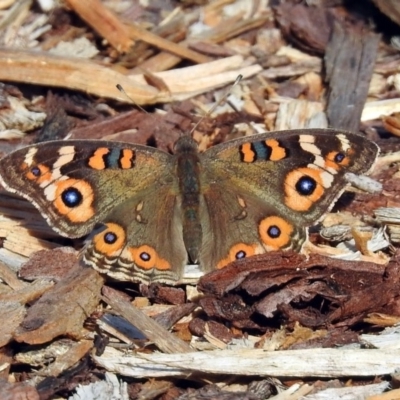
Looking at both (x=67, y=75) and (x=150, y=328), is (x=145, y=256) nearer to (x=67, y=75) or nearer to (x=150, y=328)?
(x=150, y=328)

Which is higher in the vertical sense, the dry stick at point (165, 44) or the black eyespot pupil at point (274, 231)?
A: the dry stick at point (165, 44)

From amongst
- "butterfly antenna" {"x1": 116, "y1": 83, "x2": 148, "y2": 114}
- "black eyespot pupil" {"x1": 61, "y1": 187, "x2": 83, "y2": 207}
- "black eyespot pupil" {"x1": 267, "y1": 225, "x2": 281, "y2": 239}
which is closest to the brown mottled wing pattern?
"black eyespot pupil" {"x1": 61, "y1": 187, "x2": 83, "y2": 207}

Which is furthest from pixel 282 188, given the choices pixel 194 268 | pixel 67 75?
pixel 67 75

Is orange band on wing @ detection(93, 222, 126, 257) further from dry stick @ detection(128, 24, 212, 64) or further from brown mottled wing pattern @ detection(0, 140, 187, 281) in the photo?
dry stick @ detection(128, 24, 212, 64)

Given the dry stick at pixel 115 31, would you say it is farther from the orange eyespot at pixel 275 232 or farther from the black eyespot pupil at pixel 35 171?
the orange eyespot at pixel 275 232

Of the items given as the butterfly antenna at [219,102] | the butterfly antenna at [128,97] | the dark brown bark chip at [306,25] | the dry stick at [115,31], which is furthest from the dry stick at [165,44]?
the dark brown bark chip at [306,25]

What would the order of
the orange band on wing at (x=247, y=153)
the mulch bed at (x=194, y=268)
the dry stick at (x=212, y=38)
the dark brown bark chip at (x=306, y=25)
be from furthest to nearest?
1. the dark brown bark chip at (x=306, y=25)
2. the dry stick at (x=212, y=38)
3. the orange band on wing at (x=247, y=153)
4. the mulch bed at (x=194, y=268)
